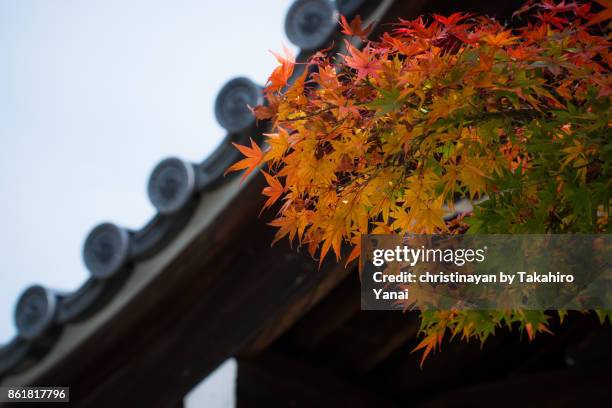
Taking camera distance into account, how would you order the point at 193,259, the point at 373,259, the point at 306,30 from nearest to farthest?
the point at 373,259 → the point at 306,30 → the point at 193,259

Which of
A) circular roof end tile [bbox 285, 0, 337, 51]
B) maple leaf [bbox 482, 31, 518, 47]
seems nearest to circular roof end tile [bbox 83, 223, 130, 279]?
circular roof end tile [bbox 285, 0, 337, 51]

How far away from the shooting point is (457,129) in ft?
4.16

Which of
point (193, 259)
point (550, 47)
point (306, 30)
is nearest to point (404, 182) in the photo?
point (550, 47)

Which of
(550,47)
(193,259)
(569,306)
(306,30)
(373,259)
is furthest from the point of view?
(193,259)

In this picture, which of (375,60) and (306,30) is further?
(306,30)

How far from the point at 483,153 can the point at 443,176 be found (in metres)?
0.08

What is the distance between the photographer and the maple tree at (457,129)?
3.96 ft

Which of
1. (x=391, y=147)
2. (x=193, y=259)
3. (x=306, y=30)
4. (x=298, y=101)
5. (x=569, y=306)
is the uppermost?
(x=306, y=30)

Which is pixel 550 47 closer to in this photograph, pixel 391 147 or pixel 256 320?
pixel 391 147

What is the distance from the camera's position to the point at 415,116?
125 cm

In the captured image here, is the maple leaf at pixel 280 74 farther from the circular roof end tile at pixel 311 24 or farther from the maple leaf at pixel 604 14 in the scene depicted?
the circular roof end tile at pixel 311 24

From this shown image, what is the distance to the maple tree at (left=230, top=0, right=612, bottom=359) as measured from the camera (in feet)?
3.96

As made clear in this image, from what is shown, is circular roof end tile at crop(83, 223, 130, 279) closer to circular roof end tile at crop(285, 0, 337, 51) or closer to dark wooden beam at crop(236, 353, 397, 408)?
dark wooden beam at crop(236, 353, 397, 408)

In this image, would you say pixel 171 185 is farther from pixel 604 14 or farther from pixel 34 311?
pixel 604 14
